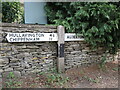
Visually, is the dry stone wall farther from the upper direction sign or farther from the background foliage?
the background foliage

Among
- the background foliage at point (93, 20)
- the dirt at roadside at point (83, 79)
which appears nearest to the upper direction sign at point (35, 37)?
the background foliage at point (93, 20)

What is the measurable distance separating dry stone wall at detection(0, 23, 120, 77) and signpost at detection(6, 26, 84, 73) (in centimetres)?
14

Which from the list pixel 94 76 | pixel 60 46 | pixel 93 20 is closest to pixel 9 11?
pixel 60 46

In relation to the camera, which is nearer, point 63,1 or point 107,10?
point 107,10

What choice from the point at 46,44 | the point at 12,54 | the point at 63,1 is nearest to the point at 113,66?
the point at 46,44

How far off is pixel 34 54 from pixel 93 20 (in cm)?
221

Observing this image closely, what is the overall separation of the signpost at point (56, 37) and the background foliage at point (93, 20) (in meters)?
0.21

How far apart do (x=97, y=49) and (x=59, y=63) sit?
1.60 metres

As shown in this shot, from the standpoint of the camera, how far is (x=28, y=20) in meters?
4.32

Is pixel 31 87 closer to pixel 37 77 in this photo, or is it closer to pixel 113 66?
pixel 37 77

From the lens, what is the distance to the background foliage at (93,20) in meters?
3.34

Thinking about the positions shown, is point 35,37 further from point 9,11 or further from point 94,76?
point 9,11

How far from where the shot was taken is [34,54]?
331 centimetres

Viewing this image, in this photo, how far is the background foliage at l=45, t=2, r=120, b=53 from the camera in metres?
3.34
